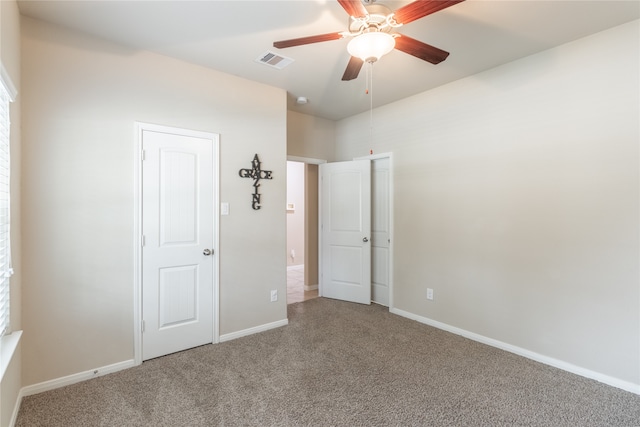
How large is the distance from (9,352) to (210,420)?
1179 millimetres

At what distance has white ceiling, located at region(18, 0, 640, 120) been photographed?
2033mm

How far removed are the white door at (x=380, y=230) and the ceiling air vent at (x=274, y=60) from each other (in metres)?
1.89

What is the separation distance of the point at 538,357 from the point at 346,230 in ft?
8.24

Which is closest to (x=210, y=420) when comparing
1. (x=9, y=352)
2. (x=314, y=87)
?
(x=9, y=352)

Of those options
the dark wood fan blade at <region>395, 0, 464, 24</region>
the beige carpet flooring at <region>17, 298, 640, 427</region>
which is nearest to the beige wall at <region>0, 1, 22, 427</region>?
the beige carpet flooring at <region>17, 298, 640, 427</region>

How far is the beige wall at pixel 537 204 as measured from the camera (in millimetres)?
2266

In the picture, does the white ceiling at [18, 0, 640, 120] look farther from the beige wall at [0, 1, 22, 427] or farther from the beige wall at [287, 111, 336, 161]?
the beige wall at [287, 111, 336, 161]

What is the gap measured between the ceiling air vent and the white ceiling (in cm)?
6

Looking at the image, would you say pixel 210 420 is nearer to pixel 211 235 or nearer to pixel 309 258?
pixel 211 235

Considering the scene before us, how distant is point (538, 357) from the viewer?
264cm

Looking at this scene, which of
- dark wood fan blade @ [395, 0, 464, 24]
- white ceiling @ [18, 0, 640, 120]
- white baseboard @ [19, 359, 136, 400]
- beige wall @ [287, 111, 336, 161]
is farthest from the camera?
beige wall @ [287, 111, 336, 161]

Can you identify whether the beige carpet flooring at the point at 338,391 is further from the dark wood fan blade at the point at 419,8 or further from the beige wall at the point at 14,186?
the dark wood fan blade at the point at 419,8

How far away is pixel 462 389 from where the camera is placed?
2.21 meters

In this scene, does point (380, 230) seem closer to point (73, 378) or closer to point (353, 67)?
point (353, 67)
